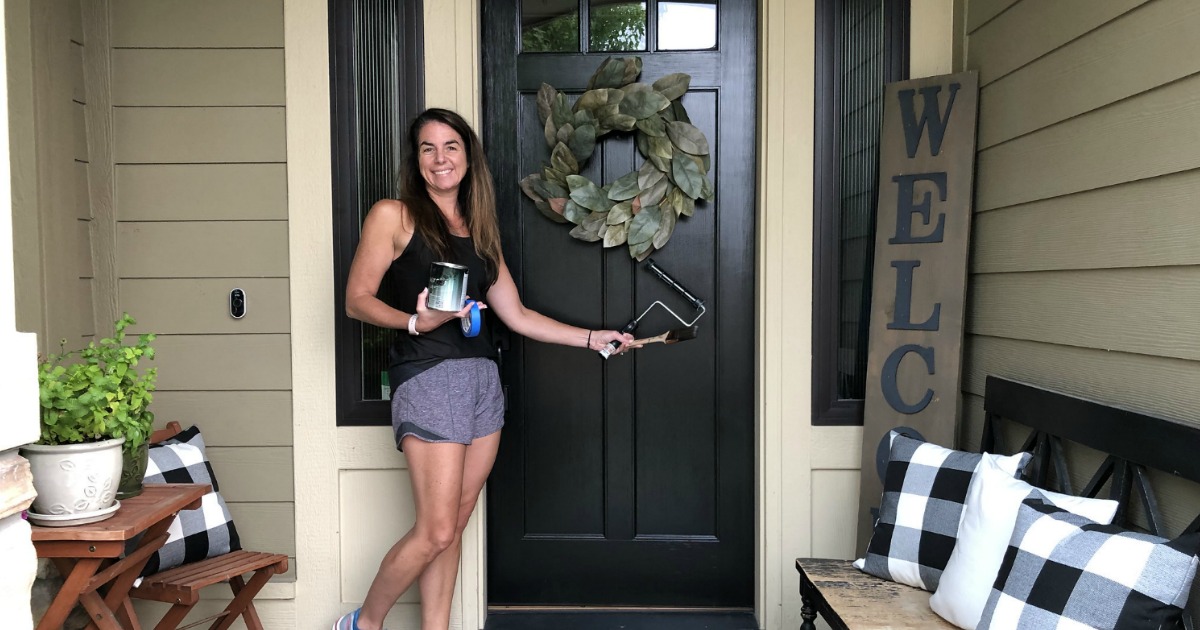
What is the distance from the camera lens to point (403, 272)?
2.29 m

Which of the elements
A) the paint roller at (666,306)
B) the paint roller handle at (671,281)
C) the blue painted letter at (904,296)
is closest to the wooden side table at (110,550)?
the paint roller at (666,306)

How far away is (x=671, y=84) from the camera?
271 cm

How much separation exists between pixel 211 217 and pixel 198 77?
1.43 ft

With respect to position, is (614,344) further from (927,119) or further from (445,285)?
(927,119)

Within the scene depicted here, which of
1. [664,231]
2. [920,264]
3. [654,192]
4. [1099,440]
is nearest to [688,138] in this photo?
[654,192]

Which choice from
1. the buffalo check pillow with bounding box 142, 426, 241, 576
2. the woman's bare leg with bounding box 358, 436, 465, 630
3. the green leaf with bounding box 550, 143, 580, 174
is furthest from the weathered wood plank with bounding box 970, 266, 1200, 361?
the buffalo check pillow with bounding box 142, 426, 241, 576

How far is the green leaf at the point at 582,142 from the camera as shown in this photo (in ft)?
8.84

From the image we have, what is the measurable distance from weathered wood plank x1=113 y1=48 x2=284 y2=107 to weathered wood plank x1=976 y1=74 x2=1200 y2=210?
2153mm

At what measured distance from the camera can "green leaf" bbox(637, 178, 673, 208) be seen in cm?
273

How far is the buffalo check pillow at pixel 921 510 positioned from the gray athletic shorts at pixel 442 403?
1.11 m

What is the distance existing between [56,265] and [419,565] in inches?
54.0

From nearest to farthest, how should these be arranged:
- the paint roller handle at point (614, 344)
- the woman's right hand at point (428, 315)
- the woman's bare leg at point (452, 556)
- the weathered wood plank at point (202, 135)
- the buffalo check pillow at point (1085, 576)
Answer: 1. the buffalo check pillow at point (1085, 576)
2. the woman's right hand at point (428, 315)
3. the woman's bare leg at point (452, 556)
4. the paint roller handle at point (614, 344)
5. the weathered wood plank at point (202, 135)

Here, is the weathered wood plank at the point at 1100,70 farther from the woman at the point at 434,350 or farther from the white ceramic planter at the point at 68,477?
the white ceramic planter at the point at 68,477

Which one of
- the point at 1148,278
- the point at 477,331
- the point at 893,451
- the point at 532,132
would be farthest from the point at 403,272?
the point at 1148,278
